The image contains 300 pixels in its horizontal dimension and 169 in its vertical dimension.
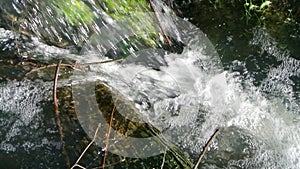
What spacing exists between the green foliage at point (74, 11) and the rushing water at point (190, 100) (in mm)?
114

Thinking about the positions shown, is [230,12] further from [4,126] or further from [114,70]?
[4,126]

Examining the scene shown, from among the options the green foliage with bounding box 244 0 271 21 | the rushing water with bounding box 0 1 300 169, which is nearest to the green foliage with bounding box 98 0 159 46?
the rushing water with bounding box 0 1 300 169

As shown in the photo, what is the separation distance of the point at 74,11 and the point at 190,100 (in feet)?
3.68

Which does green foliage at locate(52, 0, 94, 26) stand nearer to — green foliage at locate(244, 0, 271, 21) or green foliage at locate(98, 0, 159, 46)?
green foliage at locate(98, 0, 159, 46)

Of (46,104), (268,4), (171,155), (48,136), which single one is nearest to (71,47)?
(46,104)

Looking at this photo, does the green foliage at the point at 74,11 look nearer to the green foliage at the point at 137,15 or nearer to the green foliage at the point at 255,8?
the green foliage at the point at 137,15

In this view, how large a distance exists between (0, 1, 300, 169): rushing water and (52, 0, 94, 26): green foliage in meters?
0.11

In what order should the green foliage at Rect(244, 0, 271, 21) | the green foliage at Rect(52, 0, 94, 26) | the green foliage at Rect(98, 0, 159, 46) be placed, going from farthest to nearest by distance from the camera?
the green foliage at Rect(244, 0, 271, 21), the green foliage at Rect(98, 0, 159, 46), the green foliage at Rect(52, 0, 94, 26)

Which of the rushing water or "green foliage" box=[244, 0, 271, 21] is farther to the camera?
"green foliage" box=[244, 0, 271, 21]

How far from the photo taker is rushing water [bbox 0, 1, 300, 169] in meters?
3.16

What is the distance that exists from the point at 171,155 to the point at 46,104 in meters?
0.88

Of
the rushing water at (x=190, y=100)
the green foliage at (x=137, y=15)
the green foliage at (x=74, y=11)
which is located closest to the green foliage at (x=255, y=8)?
the rushing water at (x=190, y=100)

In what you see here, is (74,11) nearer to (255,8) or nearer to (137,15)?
(137,15)

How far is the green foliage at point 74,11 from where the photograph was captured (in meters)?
3.70
